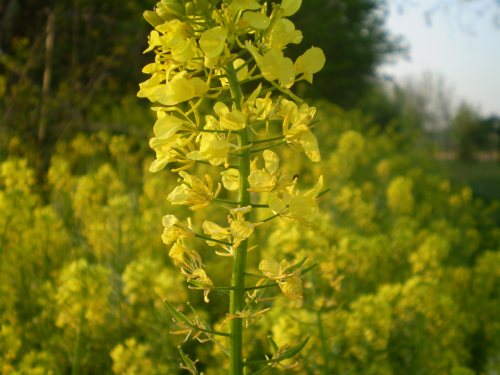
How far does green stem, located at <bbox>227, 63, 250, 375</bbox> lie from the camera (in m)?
1.38

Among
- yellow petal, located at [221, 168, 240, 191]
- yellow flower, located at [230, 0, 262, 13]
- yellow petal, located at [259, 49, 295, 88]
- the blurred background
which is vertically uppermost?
yellow flower, located at [230, 0, 262, 13]

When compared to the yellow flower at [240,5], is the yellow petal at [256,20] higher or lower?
lower

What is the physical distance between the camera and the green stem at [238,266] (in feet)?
4.54

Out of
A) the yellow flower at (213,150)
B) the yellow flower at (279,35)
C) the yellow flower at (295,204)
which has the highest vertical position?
the yellow flower at (279,35)

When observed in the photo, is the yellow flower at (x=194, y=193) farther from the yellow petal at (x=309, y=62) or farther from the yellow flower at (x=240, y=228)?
the yellow petal at (x=309, y=62)

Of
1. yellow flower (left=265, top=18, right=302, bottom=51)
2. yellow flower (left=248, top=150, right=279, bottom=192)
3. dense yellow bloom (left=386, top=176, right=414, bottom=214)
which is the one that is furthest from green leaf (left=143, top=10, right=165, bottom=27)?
dense yellow bloom (left=386, top=176, right=414, bottom=214)

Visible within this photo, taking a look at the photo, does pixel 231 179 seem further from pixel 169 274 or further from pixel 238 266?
pixel 169 274

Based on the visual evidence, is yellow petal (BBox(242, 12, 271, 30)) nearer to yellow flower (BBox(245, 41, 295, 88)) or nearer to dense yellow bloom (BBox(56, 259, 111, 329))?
yellow flower (BBox(245, 41, 295, 88))

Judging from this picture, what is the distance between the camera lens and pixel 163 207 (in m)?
5.06

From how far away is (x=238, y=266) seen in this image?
4.62 ft

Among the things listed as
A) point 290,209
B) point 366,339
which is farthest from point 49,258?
point 290,209

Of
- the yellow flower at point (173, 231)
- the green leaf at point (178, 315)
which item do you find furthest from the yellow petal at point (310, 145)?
the green leaf at point (178, 315)

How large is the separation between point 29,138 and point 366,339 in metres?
6.09

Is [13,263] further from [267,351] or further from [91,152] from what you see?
[91,152]
